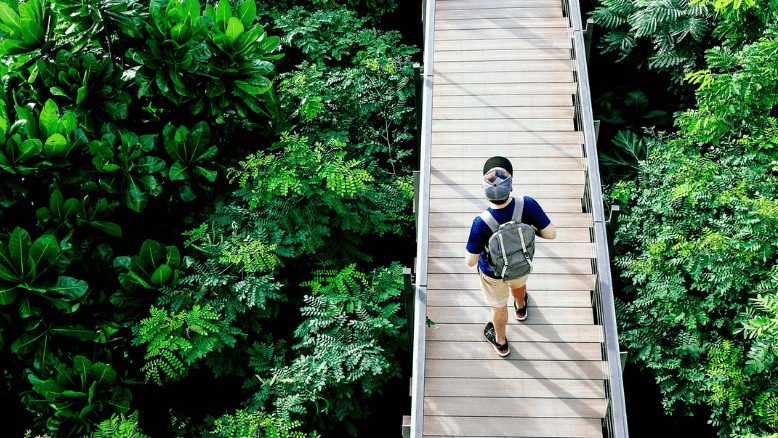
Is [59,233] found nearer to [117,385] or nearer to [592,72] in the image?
[117,385]

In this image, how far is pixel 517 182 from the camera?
23.5 ft

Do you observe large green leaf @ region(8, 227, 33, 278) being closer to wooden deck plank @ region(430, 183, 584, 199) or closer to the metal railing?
wooden deck plank @ region(430, 183, 584, 199)

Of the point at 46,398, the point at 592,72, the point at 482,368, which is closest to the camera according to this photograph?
the point at 482,368

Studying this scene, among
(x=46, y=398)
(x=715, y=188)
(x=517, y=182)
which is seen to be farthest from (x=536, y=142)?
(x=46, y=398)

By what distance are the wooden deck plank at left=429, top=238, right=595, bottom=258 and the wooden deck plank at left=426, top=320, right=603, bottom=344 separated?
0.74 meters

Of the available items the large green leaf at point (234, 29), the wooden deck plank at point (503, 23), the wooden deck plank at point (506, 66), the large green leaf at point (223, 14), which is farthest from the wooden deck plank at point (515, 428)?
the wooden deck plank at point (503, 23)

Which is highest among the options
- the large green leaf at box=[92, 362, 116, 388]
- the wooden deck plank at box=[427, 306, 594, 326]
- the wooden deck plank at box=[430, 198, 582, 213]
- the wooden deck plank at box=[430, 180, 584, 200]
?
the wooden deck plank at box=[430, 180, 584, 200]

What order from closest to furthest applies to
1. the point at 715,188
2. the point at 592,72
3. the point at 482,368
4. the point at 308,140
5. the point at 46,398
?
the point at 482,368
the point at 46,398
the point at 715,188
the point at 308,140
the point at 592,72

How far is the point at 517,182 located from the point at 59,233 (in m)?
4.81

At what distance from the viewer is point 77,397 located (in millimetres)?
6723

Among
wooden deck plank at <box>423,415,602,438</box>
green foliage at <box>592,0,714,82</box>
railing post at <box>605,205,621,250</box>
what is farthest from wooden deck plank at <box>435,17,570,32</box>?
wooden deck plank at <box>423,415,602,438</box>

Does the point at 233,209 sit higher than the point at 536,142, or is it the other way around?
the point at 536,142

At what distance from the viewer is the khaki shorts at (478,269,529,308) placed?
550 centimetres

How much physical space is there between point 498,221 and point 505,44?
393 cm
